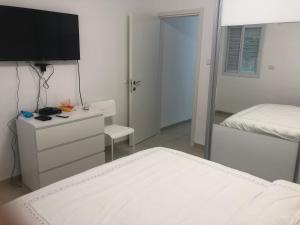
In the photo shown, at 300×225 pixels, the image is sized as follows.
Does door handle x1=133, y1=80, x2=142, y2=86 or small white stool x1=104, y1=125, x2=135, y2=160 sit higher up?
door handle x1=133, y1=80, x2=142, y2=86

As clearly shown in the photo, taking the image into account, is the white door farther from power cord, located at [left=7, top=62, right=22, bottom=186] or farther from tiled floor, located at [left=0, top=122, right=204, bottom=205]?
power cord, located at [left=7, top=62, right=22, bottom=186]

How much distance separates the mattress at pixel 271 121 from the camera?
2.62m

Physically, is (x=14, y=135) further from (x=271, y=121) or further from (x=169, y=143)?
(x=271, y=121)

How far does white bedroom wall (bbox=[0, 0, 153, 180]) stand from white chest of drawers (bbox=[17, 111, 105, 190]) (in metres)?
0.27

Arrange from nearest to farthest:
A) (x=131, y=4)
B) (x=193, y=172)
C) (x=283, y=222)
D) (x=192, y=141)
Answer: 1. (x=283, y=222)
2. (x=193, y=172)
3. (x=131, y=4)
4. (x=192, y=141)

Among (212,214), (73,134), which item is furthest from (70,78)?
(212,214)

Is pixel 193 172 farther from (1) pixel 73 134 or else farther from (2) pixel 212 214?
(1) pixel 73 134

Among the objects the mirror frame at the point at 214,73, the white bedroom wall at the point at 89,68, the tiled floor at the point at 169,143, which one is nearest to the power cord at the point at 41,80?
the white bedroom wall at the point at 89,68

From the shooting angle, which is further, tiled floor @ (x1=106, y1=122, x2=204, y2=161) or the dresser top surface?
tiled floor @ (x1=106, y1=122, x2=204, y2=161)

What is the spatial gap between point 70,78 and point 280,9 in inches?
97.0

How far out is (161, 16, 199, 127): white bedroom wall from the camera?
444 cm

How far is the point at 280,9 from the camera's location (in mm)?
2561

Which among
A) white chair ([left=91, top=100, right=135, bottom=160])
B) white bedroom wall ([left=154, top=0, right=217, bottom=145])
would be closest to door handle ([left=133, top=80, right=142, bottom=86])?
white chair ([left=91, top=100, right=135, bottom=160])

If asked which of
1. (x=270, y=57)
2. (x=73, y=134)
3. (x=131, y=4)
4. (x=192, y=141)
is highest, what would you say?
(x=131, y=4)
